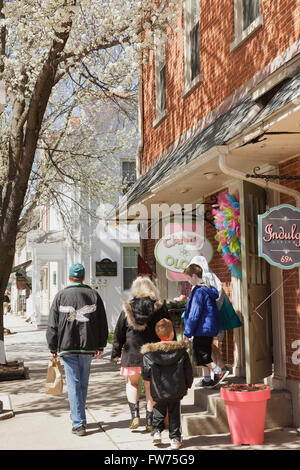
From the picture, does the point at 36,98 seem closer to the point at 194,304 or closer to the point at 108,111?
the point at 194,304

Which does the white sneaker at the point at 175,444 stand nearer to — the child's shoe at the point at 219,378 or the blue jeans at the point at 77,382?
the blue jeans at the point at 77,382

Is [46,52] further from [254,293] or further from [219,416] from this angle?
[219,416]

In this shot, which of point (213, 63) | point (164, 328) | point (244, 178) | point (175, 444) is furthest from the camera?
point (213, 63)

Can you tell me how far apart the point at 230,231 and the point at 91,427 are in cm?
301

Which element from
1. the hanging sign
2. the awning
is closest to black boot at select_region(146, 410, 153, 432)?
the hanging sign

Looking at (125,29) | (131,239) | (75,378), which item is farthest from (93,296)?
(131,239)

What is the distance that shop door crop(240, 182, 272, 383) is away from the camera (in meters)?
6.61

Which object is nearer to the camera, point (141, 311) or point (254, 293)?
point (141, 311)

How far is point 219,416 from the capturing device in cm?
654

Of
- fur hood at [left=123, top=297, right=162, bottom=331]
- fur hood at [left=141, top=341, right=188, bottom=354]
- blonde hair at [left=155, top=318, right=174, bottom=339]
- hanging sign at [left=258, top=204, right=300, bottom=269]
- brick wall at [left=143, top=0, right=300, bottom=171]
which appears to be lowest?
fur hood at [left=141, top=341, right=188, bottom=354]

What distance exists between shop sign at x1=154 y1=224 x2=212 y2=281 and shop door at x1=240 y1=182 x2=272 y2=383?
6.82 ft

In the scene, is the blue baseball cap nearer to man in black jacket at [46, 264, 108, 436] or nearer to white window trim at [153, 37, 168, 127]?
man in black jacket at [46, 264, 108, 436]

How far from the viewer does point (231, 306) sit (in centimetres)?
789

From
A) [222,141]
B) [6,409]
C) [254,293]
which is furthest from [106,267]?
[222,141]
